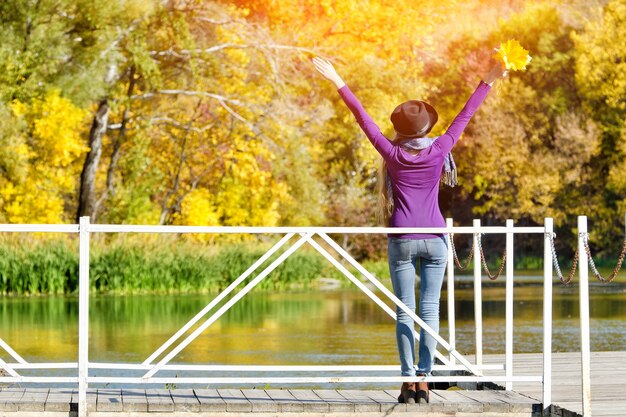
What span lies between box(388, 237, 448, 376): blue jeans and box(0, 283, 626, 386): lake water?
5.40 metres

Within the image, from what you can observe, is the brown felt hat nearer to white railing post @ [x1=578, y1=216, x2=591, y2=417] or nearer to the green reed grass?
white railing post @ [x1=578, y1=216, x2=591, y2=417]

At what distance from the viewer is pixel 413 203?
7723 millimetres

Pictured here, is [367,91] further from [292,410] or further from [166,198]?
[292,410]

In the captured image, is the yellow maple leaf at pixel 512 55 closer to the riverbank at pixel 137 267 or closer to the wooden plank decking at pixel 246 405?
the wooden plank decking at pixel 246 405

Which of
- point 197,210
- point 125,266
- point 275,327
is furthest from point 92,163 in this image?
point 275,327

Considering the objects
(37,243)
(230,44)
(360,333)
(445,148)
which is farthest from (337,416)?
(230,44)

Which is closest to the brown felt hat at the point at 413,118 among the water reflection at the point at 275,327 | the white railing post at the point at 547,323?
the white railing post at the point at 547,323

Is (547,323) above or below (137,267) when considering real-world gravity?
below

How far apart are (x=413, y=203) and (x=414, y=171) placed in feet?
0.61

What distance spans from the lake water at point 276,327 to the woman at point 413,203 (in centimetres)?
544

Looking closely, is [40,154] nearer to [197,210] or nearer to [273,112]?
[197,210]

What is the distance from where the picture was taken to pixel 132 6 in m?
27.0

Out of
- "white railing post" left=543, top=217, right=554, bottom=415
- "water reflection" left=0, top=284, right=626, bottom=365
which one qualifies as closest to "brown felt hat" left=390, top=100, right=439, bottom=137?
"white railing post" left=543, top=217, right=554, bottom=415

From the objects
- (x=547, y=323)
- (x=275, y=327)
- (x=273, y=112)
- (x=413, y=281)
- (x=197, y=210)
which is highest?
(x=273, y=112)
